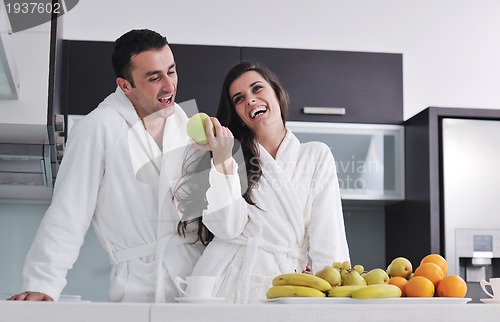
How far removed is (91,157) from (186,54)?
1714mm

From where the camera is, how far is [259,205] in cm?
225

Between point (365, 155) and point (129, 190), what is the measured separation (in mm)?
1913

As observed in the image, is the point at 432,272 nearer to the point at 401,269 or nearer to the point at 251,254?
the point at 401,269

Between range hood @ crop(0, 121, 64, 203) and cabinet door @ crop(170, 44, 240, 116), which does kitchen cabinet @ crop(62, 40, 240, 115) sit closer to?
cabinet door @ crop(170, 44, 240, 116)

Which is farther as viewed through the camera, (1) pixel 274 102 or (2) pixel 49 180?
(2) pixel 49 180

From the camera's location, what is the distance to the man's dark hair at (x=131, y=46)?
7.39 feet

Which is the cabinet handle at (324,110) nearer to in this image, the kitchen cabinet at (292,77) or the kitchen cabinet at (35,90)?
the kitchen cabinet at (292,77)

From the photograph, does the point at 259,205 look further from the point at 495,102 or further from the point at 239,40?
the point at 495,102

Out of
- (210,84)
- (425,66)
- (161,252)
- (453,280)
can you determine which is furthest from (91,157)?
(425,66)

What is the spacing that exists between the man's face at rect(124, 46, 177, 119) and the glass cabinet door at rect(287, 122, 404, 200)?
158 cm

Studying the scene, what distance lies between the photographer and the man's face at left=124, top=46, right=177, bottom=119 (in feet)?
7.33

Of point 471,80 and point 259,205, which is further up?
point 471,80

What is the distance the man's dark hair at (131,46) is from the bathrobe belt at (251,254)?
0.54 meters

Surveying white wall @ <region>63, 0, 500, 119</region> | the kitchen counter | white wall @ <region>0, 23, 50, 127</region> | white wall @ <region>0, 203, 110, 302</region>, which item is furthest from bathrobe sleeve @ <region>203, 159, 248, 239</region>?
white wall @ <region>63, 0, 500, 119</region>
